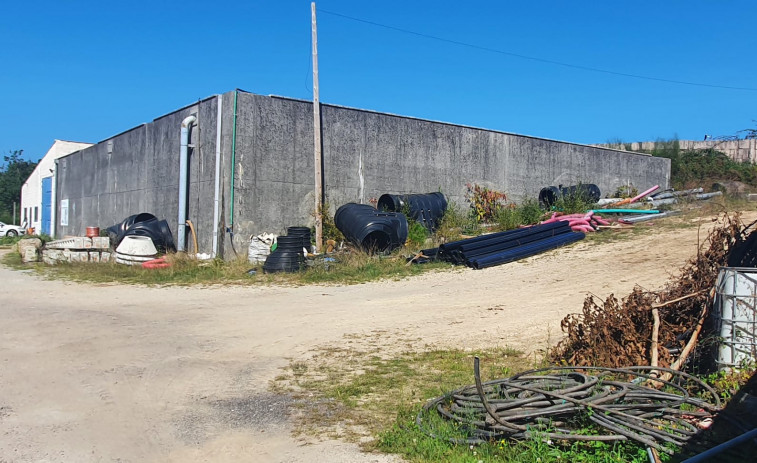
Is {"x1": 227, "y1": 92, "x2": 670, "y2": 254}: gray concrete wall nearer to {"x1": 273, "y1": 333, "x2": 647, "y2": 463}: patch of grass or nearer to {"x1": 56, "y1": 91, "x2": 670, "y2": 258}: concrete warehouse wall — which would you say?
{"x1": 56, "y1": 91, "x2": 670, "y2": 258}: concrete warehouse wall

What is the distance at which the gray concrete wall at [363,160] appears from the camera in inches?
645

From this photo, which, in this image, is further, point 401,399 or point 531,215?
point 531,215

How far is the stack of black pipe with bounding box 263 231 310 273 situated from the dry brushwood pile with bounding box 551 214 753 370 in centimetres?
887

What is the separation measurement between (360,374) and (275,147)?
11359mm

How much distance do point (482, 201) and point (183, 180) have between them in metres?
10.1

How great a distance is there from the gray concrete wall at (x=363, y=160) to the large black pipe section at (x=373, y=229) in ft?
6.07

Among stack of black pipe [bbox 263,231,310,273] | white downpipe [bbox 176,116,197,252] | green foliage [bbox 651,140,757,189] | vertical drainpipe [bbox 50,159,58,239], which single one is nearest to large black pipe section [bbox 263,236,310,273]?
stack of black pipe [bbox 263,231,310,273]

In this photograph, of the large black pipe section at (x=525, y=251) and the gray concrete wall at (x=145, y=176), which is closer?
the large black pipe section at (x=525, y=251)

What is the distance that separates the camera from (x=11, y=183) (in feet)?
209

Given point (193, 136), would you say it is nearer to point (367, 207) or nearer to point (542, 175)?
point (367, 207)

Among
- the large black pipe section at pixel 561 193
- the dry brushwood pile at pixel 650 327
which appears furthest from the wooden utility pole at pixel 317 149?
the dry brushwood pile at pixel 650 327

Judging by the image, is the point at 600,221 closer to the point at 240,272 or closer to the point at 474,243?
the point at 474,243

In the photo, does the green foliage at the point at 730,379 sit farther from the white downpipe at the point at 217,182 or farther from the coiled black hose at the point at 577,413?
the white downpipe at the point at 217,182

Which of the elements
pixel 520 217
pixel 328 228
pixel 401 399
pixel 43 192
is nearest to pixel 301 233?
pixel 328 228
